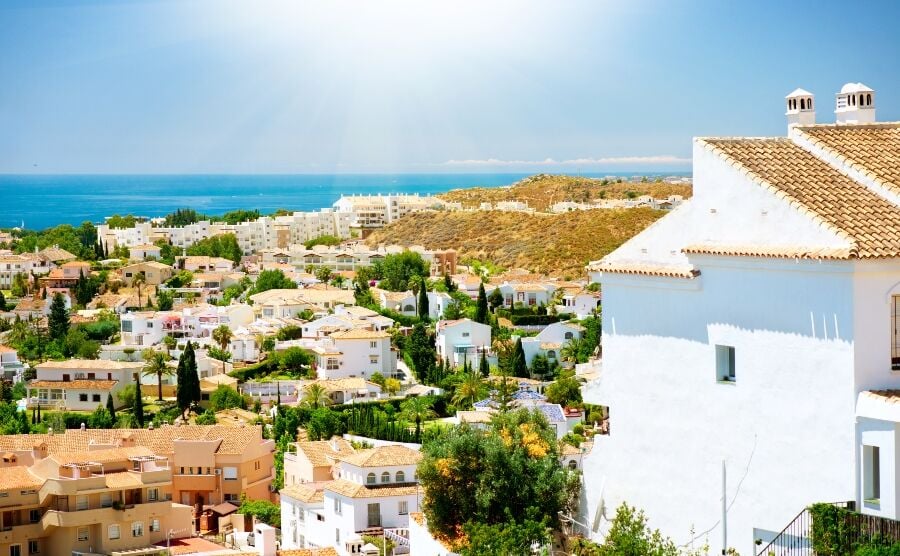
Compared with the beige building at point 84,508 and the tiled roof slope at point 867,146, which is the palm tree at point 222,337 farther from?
the tiled roof slope at point 867,146

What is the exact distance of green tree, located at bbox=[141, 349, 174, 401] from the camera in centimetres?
5138

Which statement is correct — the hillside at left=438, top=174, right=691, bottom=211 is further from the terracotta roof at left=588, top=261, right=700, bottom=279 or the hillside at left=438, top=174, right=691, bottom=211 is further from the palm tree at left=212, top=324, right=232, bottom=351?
the terracotta roof at left=588, top=261, right=700, bottom=279

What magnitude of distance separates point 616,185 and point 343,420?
97275 mm

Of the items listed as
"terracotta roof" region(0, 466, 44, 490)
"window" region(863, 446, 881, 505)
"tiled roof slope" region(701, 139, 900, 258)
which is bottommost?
"terracotta roof" region(0, 466, 44, 490)

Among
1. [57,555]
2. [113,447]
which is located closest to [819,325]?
[57,555]

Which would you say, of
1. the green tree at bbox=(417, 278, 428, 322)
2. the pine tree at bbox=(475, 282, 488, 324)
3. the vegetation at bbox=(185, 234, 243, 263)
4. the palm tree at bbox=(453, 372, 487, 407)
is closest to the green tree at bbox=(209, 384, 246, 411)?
the palm tree at bbox=(453, 372, 487, 407)

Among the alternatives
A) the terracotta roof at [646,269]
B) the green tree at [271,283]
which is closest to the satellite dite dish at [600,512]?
the terracotta roof at [646,269]

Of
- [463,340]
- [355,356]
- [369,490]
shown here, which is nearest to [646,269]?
[369,490]

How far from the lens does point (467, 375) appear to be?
5041cm

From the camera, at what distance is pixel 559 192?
5443 inches

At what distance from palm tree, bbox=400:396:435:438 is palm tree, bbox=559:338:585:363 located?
8.70 metres

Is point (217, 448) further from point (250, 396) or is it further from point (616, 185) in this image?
point (616, 185)

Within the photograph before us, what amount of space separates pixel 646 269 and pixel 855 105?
2.52m

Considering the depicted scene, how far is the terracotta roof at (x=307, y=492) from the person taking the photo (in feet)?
103
